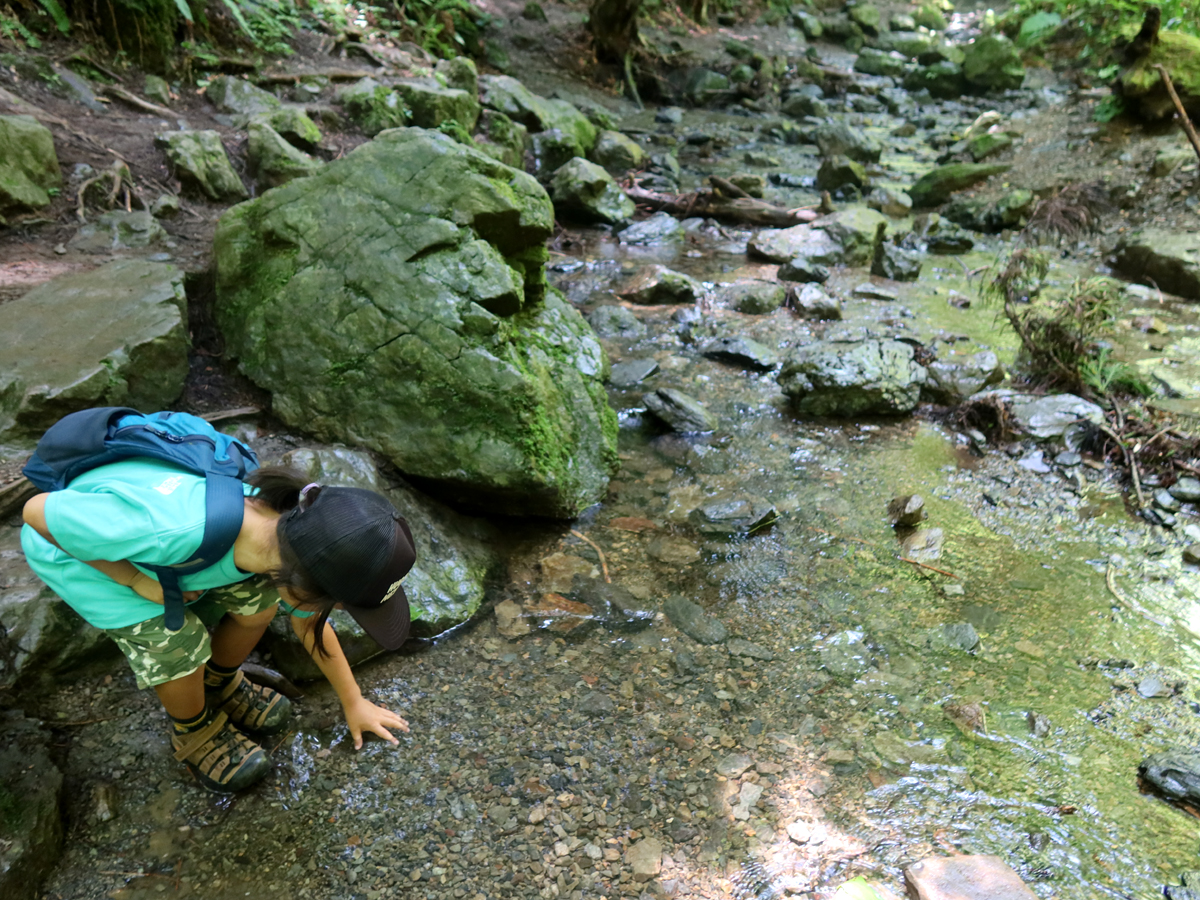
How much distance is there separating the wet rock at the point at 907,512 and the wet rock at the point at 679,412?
1061 mm

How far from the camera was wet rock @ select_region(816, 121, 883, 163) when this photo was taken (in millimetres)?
9641

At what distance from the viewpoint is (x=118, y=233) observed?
348 centimetres

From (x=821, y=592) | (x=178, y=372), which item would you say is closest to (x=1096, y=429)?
(x=821, y=592)

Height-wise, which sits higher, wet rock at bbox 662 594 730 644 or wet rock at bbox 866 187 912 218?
wet rock at bbox 866 187 912 218

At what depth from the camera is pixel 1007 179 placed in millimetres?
8289

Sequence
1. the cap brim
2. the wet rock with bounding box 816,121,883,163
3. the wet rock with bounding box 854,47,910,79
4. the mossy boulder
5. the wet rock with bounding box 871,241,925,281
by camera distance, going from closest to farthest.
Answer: the cap brim < the wet rock with bounding box 871,241,925,281 < the mossy boulder < the wet rock with bounding box 816,121,883,163 < the wet rock with bounding box 854,47,910,79

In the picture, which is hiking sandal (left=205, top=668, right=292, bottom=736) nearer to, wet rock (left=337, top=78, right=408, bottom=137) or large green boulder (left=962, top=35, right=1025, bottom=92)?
wet rock (left=337, top=78, right=408, bottom=137)

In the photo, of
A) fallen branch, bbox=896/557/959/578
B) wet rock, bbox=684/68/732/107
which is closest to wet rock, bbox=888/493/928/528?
fallen branch, bbox=896/557/959/578

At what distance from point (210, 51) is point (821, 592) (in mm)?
6505

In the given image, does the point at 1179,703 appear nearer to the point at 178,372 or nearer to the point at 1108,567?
the point at 1108,567

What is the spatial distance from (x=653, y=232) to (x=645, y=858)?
19.8ft

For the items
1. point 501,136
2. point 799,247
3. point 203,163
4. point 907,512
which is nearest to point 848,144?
point 799,247

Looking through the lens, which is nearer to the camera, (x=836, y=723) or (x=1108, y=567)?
(x=836, y=723)

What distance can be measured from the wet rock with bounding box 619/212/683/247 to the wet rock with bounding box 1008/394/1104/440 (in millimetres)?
3779
